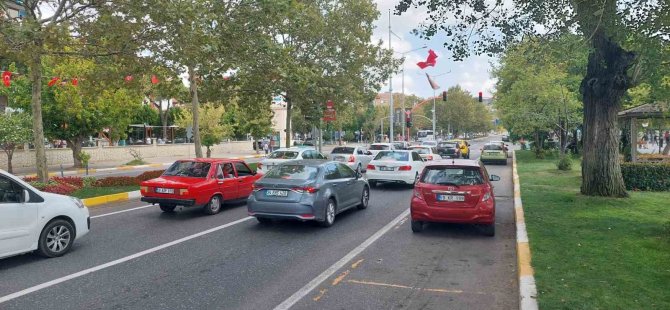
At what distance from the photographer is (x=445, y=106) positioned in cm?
8819

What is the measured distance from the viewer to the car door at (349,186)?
10.9m

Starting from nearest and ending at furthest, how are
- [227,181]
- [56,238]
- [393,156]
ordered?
[56,238] < [227,181] < [393,156]

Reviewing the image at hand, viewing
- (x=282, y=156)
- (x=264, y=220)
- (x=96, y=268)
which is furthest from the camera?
(x=282, y=156)

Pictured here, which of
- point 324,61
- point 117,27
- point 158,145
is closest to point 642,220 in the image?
point 117,27

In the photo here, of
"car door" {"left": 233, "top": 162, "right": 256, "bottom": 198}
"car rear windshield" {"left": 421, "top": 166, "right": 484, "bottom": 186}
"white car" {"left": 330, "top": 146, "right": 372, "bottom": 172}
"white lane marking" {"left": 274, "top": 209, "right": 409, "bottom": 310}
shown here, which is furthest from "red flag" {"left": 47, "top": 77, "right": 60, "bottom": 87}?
"car rear windshield" {"left": 421, "top": 166, "right": 484, "bottom": 186}

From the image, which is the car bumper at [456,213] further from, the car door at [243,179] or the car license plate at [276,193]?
the car door at [243,179]

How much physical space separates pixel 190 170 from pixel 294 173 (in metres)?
3.18

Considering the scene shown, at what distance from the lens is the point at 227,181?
39.1 feet

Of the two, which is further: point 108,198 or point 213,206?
point 108,198

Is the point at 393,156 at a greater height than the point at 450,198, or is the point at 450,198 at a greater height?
the point at 393,156

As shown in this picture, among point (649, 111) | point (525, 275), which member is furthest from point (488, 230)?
point (649, 111)

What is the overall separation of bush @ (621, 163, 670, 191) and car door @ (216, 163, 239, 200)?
12.3 m

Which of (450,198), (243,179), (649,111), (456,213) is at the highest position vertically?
(649,111)

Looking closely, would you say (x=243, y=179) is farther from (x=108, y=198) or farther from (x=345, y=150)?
(x=345, y=150)
